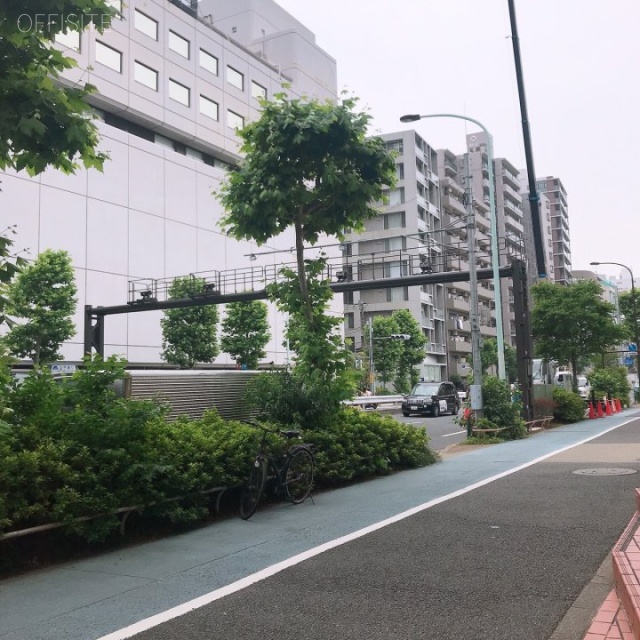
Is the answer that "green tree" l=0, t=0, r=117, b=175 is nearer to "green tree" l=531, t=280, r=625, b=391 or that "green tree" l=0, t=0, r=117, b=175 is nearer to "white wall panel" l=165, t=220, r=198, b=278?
"green tree" l=531, t=280, r=625, b=391

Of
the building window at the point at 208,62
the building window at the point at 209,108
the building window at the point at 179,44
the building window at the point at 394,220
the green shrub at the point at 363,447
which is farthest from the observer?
the building window at the point at 394,220

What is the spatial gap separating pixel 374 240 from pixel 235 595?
71.7 m

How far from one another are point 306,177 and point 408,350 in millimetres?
54135

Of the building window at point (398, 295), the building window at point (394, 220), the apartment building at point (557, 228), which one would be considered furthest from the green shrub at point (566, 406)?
the apartment building at point (557, 228)

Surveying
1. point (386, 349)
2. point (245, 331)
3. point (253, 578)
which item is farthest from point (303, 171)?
point (386, 349)

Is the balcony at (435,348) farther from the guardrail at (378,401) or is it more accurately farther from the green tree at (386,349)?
the guardrail at (378,401)

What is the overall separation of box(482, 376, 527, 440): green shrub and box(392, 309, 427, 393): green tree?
147 ft

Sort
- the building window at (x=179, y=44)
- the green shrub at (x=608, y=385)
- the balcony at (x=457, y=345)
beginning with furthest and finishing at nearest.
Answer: the balcony at (x=457, y=345)
the building window at (x=179, y=44)
the green shrub at (x=608, y=385)

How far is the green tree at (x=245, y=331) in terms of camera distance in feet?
134

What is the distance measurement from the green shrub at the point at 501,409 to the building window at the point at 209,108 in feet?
102

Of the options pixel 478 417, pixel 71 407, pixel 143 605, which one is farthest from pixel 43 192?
pixel 143 605

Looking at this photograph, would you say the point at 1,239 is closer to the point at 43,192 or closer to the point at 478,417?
the point at 478,417

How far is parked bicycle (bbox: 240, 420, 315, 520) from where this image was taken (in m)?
8.37

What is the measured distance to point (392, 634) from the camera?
4375mm
